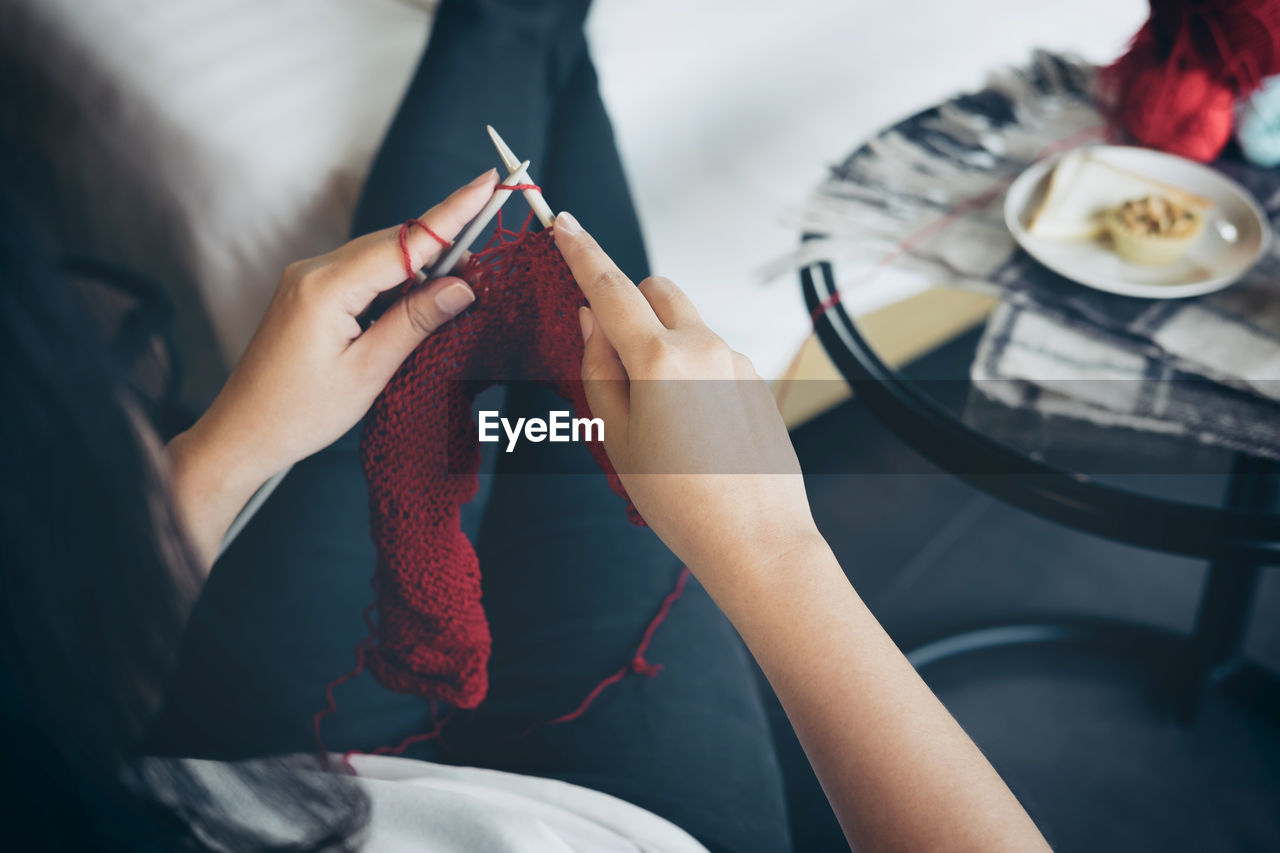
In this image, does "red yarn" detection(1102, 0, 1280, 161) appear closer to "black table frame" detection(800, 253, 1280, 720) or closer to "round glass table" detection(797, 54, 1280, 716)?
"round glass table" detection(797, 54, 1280, 716)

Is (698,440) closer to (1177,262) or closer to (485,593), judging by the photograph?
(485,593)

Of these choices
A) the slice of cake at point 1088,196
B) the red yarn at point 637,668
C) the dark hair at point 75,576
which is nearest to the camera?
the dark hair at point 75,576

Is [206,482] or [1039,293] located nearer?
[206,482]

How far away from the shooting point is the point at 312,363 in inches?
12.9

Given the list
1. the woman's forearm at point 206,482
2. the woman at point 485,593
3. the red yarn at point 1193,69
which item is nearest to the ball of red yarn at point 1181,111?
the red yarn at point 1193,69

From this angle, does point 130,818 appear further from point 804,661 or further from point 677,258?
point 677,258

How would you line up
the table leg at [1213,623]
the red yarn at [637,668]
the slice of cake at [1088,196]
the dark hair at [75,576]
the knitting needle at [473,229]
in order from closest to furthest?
the dark hair at [75,576]
the knitting needle at [473,229]
the red yarn at [637,668]
the slice of cake at [1088,196]
the table leg at [1213,623]

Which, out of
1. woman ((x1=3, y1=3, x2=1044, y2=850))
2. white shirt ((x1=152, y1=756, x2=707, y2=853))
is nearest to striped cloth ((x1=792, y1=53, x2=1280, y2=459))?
woman ((x1=3, y1=3, x2=1044, y2=850))

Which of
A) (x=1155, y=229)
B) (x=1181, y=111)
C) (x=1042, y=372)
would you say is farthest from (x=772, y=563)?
(x=1181, y=111)

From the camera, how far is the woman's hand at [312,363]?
0.32 meters

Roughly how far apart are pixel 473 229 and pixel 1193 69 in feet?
1.64

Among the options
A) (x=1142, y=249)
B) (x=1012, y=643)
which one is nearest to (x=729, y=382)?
(x=1142, y=249)

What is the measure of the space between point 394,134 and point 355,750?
34 cm

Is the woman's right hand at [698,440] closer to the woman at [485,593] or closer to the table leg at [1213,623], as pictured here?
the woman at [485,593]
